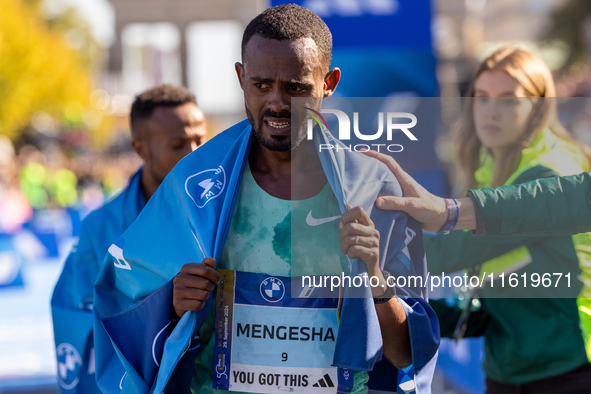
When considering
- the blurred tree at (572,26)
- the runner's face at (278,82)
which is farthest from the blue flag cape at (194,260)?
the blurred tree at (572,26)

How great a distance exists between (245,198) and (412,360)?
73 centimetres

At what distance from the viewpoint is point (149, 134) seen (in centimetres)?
290

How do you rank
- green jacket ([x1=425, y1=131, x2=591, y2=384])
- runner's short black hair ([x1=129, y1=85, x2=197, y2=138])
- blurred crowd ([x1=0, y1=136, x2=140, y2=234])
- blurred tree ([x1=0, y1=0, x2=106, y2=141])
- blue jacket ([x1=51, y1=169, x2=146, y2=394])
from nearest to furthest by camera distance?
green jacket ([x1=425, y1=131, x2=591, y2=384]), blue jacket ([x1=51, y1=169, x2=146, y2=394]), runner's short black hair ([x1=129, y1=85, x2=197, y2=138]), blurred crowd ([x1=0, y1=136, x2=140, y2=234]), blurred tree ([x1=0, y1=0, x2=106, y2=141])

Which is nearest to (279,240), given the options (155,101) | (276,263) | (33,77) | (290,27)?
(276,263)

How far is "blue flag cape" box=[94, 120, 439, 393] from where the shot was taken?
172cm

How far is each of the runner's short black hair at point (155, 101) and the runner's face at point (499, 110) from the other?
4.73 feet

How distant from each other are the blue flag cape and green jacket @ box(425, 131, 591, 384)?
383 mm

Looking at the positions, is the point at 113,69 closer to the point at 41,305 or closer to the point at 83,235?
the point at 41,305

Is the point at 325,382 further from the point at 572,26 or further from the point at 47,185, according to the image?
the point at 572,26

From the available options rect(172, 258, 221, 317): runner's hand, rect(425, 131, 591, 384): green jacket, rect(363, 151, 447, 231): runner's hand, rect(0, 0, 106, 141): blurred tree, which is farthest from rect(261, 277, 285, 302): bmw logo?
rect(0, 0, 106, 141): blurred tree

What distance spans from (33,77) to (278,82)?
28065 mm

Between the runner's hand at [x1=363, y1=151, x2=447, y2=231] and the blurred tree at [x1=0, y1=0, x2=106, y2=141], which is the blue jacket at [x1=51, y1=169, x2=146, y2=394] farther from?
the blurred tree at [x1=0, y1=0, x2=106, y2=141]

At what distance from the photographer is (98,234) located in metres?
2.57

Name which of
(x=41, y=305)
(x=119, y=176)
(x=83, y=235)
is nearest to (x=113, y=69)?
(x=119, y=176)
